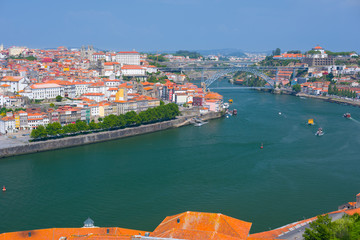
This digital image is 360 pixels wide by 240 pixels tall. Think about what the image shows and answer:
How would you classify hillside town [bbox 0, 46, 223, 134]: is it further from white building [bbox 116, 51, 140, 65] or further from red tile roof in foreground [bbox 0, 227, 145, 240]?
red tile roof in foreground [bbox 0, 227, 145, 240]

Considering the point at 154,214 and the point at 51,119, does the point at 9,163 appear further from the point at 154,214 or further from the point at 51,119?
the point at 154,214

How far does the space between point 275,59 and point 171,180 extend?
36.2m

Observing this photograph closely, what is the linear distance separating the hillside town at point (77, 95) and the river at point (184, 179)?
2.28 metres

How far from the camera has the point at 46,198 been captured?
883 centimetres

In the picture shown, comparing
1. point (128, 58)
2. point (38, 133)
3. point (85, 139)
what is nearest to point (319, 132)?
point (85, 139)

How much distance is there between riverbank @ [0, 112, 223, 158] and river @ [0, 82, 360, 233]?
289 mm

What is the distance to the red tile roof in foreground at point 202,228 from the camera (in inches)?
207

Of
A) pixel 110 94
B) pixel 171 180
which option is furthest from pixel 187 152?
pixel 110 94

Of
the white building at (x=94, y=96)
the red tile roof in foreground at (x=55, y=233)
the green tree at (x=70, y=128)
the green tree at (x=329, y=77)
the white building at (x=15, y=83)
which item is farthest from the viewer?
the green tree at (x=329, y=77)

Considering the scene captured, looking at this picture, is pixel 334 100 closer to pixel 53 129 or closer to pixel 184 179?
pixel 53 129

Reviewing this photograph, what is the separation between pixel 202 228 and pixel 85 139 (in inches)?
351

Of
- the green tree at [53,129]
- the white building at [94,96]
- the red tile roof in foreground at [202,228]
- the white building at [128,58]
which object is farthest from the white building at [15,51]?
the red tile roof in foreground at [202,228]

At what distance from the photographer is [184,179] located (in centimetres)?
1003

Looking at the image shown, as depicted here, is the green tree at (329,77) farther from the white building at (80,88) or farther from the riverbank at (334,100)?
the white building at (80,88)
